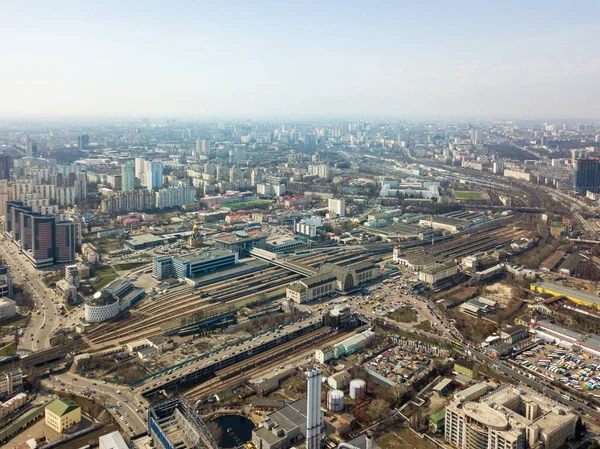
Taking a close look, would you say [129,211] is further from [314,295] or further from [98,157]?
[98,157]

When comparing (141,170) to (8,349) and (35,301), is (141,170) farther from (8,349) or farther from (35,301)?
(8,349)

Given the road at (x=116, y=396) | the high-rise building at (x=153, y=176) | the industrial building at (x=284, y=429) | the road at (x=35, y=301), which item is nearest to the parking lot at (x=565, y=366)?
the industrial building at (x=284, y=429)

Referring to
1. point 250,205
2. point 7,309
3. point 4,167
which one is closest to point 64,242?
point 7,309

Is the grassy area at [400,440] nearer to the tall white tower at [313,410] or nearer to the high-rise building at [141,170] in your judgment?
the tall white tower at [313,410]

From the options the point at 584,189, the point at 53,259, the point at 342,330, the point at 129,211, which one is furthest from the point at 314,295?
the point at 584,189

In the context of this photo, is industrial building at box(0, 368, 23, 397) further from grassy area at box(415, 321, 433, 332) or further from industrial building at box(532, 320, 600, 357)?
industrial building at box(532, 320, 600, 357)
